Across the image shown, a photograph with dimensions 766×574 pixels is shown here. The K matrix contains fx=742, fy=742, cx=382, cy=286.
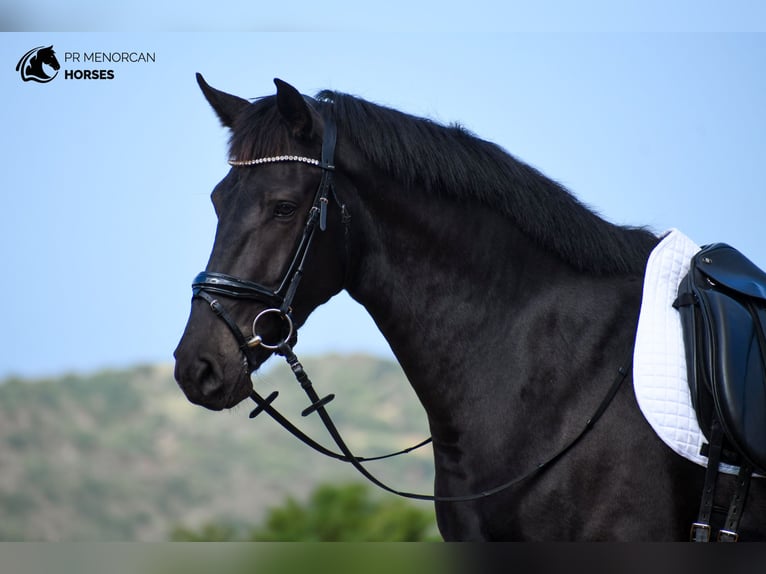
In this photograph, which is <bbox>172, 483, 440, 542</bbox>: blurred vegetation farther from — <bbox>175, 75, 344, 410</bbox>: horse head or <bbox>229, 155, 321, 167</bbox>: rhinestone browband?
<bbox>229, 155, 321, 167</bbox>: rhinestone browband

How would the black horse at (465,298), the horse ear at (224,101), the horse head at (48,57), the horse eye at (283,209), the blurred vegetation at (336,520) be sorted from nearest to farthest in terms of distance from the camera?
the black horse at (465,298) → the horse eye at (283,209) → the horse ear at (224,101) → the blurred vegetation at (336,520) → the horse head at (48,57)

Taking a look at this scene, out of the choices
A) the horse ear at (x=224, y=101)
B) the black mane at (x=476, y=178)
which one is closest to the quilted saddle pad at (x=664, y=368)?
the black mane at (x=476, y=178)

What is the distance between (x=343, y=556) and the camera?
7.34 feet

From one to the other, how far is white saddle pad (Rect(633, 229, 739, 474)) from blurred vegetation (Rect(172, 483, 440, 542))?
306 cm

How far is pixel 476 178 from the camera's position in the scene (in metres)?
2.48

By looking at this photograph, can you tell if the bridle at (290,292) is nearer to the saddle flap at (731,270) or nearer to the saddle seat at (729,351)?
the saddle seat at (729,351)

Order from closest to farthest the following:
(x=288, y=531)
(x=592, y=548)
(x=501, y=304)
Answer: (x=592, y=548) < (x=501, y=304) < (x=288, y=531)

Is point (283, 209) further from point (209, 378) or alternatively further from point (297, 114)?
point (209, 378)

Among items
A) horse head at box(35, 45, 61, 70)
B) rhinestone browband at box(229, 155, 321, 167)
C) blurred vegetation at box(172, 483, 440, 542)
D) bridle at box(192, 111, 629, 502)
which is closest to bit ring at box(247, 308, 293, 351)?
bridle at box(192, 111, 629, 502)

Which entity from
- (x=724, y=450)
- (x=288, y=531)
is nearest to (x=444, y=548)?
(x=724, y=450)

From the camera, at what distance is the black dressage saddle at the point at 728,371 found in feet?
6.85

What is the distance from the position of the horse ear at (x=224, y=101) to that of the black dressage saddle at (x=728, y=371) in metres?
1.62

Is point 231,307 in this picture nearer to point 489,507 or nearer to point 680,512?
point 489,507

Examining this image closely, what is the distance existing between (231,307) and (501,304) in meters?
0.87
